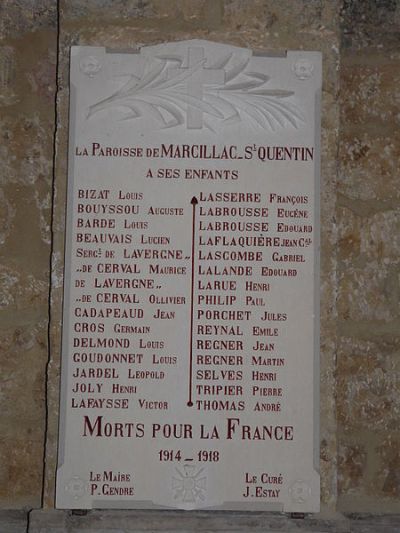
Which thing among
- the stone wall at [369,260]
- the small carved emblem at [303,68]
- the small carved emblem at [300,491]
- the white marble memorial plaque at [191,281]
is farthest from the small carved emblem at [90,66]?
the small carved emblem at [300,491]

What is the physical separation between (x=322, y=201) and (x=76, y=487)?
1.17 metres

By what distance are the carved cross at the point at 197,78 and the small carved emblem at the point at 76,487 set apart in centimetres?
117

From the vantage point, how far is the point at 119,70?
8.41 feet

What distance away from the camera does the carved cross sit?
2562 mm

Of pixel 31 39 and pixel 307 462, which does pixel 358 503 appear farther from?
pixel 31 39

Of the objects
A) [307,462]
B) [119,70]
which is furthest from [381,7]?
[307,462]

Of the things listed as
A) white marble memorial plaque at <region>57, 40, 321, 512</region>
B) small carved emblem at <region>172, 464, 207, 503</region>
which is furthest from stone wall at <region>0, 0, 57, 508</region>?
small carved emblem at <region>172, 464, 207, 503</region>

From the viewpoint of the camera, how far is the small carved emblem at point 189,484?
94.6 inches

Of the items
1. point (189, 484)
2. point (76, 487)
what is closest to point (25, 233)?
point (76, 487)

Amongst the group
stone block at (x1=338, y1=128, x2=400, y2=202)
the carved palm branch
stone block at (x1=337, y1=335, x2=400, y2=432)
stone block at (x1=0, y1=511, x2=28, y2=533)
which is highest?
the carved palm branch

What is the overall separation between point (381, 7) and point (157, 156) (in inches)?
40.6

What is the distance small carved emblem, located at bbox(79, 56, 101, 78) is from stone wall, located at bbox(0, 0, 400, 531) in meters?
0.07

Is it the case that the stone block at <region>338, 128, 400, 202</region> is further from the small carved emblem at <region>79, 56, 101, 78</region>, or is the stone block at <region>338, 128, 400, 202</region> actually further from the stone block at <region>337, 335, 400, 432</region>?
the small carved emblem at <region>79, 56, 101, 78</region>

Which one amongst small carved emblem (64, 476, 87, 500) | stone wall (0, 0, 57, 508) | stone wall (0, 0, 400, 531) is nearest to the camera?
small carved emblem (64, 476, 87, 500)
